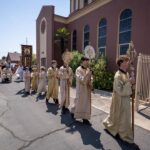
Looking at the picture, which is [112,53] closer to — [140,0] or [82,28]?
[140,0]

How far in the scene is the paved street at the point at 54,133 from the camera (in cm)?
453

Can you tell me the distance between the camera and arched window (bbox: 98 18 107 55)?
48.0ft

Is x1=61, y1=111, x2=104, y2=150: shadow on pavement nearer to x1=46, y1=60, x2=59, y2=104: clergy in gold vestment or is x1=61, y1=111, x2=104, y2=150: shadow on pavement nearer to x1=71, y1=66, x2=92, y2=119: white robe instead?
x1=71, y1=66, x2=92, y2=119: white robe

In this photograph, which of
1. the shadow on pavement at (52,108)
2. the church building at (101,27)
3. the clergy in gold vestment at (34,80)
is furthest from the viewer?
the clergy in gold vestment at (34,80)

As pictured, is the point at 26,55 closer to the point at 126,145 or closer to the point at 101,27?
the point at 101,27

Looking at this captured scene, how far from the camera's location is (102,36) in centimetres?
1498

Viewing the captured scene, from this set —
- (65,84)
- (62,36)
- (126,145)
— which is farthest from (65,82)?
(62,36)

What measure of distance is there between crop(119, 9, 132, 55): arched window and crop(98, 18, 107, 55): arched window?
68.0 inches

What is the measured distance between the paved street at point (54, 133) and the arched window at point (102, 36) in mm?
8163

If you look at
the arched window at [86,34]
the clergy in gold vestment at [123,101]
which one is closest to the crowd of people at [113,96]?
the clergy in gold vestment at [123,101]

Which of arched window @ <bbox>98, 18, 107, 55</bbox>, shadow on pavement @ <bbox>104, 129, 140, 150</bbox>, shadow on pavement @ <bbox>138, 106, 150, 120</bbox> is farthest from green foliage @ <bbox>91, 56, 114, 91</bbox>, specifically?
shadow on pavement @ <bbox>104, 129, 140, 150</bbox>

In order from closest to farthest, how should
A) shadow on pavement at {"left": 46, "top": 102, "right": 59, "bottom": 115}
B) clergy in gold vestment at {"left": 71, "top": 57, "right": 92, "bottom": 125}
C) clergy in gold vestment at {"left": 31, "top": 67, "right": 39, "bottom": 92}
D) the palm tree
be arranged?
clergy in gold vestment at {"left": 71, "top": 57, "right": 92, "bottom": 125}
shadow on pavement at {"left": 46, "top": 102, "right": 59, "bottom": 115}
clergy in gold vestment at {"left": 31, "top": 67, "right": 39, "bottom": 92}
the palm tree

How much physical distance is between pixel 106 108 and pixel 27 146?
4129 mm

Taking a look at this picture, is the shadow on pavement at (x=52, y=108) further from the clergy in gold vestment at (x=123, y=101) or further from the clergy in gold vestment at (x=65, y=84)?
the clergy in gold vestment at (x=123, y=101)
